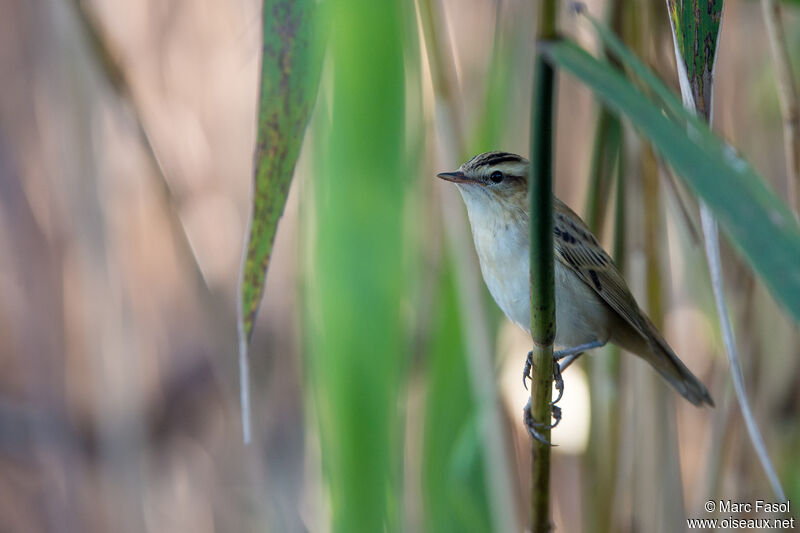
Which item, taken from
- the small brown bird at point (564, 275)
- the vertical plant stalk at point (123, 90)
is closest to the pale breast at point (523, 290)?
the small brown bird at point (564, 275)

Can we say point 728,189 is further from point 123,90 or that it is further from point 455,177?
point 123,90

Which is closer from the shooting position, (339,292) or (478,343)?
(339,292)

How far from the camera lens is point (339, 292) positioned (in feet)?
5.15

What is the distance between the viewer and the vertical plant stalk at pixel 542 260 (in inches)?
30.6

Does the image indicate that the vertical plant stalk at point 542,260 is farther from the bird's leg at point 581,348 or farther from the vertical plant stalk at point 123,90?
the vertical plant stalk at point 123,90

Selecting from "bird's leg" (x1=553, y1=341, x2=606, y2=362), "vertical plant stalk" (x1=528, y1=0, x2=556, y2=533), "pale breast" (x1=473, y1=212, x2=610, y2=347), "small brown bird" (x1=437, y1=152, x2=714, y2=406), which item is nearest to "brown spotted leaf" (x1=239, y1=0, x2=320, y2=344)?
"vertical plant stalk" (x1=528, y1=0, x2=556, y2=533)

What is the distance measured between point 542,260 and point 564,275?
1135 millimetres

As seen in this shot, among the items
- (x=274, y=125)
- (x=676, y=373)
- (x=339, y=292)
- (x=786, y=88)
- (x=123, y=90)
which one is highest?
(x=123, y=90)

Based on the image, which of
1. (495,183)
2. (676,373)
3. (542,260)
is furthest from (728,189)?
(676,373)

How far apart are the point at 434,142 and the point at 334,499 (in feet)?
3.98

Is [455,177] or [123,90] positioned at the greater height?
[123,90]

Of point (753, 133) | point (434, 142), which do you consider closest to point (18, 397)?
point (434, 142)

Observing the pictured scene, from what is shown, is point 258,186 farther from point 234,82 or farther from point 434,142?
point 234,82

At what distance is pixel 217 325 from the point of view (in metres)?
1.99
